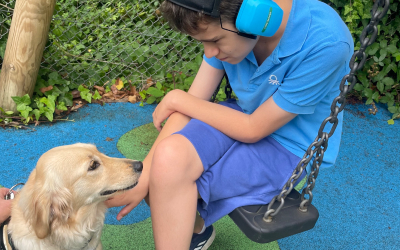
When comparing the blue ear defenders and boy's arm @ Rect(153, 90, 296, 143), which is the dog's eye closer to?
boy's arm @ Rect(153, 90, 296, 143)

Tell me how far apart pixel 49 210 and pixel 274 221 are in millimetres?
945

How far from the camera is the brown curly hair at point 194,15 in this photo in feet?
4.25

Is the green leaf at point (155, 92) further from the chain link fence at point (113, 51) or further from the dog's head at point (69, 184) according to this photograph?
the dog's head at point (69, 184)

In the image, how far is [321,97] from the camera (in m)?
1.51

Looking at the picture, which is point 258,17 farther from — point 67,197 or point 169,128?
point 67,197

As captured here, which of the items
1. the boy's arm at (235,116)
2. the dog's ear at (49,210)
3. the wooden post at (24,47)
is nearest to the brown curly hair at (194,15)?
the boy's arm at (235,116)

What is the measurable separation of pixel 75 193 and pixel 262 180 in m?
0.87

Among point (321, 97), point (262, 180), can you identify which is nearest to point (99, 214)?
point (262, 180)

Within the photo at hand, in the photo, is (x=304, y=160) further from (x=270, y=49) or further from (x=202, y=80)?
(x=202, y=80)

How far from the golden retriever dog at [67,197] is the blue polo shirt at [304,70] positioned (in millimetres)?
749

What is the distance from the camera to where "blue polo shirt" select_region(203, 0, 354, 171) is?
4.63ft

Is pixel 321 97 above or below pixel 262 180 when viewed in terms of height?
above

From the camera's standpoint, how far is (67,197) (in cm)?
154

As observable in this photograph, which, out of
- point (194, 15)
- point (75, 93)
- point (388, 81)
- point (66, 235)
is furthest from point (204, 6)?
point (388, 81)
